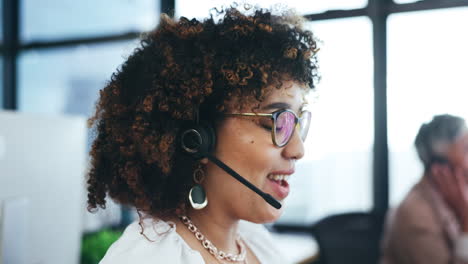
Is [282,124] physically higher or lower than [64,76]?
lower

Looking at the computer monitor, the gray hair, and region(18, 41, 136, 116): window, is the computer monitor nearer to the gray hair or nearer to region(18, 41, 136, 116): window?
the gray hair

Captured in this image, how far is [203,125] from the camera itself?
942mm

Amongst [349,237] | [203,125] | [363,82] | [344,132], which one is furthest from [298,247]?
[203,125]

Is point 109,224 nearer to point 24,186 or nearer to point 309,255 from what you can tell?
point 309,255

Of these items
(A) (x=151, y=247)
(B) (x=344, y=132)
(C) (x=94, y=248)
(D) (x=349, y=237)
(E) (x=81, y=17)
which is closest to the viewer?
(A) (x=151, y=247)

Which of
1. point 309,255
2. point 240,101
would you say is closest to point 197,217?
point 240,101

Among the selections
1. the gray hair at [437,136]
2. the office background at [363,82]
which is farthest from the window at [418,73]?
the gray hair at [437,136]

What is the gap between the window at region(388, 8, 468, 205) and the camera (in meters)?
2.13

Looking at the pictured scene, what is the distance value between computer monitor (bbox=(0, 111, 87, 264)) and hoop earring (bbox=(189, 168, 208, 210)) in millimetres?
319

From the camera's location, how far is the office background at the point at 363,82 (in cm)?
229

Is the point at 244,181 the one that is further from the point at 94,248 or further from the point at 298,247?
the point at 298,247

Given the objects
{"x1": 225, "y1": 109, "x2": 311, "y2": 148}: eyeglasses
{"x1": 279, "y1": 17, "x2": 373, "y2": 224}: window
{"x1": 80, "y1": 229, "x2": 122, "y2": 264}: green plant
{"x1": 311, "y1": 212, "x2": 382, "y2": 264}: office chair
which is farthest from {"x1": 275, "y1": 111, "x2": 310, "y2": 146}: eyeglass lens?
{"x1": 279, "y1": 17, "x2": 373, "y2": 224}: window

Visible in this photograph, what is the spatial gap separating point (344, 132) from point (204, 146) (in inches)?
71.8

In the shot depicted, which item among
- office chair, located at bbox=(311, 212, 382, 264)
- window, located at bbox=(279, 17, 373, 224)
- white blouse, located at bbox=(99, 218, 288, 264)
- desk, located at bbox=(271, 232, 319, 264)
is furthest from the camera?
window, located at bbox=(279, 17, 373, 224)
